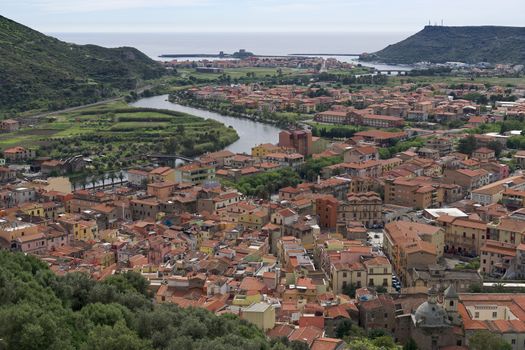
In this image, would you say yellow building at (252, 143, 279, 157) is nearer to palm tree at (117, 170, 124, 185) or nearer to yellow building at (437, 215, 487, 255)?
palm tree at (117, 170, 124, 185)

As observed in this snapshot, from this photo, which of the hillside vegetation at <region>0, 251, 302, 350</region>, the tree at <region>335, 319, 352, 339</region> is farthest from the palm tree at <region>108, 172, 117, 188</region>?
the tree at <region>335, 319, 352, 339</region>

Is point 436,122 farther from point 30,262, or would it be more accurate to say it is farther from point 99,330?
point 99,330

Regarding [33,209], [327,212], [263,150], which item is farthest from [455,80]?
[33,209]

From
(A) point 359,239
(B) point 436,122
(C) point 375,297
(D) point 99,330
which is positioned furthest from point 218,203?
(B) point 436,122

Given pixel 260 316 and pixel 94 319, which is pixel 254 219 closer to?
pixel 260 316

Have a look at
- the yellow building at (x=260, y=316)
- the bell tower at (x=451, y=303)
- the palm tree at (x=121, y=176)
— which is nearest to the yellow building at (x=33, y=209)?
the palm tree at (x=121, y=176)
